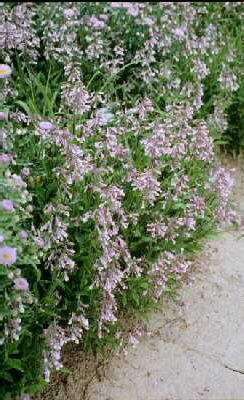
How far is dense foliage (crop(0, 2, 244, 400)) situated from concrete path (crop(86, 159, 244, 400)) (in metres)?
0.18

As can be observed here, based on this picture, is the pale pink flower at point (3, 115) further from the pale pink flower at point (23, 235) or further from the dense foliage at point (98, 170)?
the pale pink flower at point (23, 235)

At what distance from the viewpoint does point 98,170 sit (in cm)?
330

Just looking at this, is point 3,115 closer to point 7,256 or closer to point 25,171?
point 25,171

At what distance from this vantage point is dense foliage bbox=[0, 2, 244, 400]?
3.08 meters

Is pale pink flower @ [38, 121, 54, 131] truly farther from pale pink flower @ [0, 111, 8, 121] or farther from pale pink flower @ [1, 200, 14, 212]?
pale pink flower @ [1, 200, 14, 212]

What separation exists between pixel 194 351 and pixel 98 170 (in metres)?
1.20

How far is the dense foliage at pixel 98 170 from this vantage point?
10.1 feet

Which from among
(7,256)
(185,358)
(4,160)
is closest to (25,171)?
(4,160)

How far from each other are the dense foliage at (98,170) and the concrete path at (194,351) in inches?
7.0

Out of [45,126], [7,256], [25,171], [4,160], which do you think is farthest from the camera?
[45,126]

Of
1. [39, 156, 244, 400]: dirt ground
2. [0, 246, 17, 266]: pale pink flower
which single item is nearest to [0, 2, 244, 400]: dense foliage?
[0, 246, 17, 266]: pale pink flower

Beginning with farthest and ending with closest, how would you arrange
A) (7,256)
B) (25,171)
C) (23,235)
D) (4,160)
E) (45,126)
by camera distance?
(45,126) → (25,171) → (4,160) → (23,235) → (7,256)

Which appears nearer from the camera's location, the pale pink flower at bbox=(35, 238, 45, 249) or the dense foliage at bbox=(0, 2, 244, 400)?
the pale pink flower at bbox=(35, 238, 45, 249)

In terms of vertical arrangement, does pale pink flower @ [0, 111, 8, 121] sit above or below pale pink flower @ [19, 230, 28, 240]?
above
